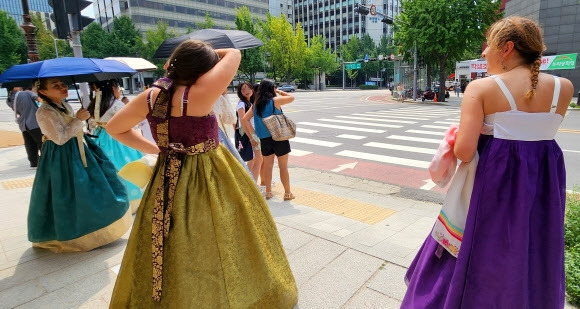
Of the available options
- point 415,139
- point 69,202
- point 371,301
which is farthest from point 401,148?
point 69,202

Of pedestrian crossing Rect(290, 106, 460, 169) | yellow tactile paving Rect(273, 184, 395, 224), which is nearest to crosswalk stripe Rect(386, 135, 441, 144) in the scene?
pedestrian crossing Rect(290, 106, 460, 169)

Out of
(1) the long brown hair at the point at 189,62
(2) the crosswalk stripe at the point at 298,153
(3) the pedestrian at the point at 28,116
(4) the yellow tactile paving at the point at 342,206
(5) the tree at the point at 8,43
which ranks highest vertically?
(5) the tree at the point at 8,43

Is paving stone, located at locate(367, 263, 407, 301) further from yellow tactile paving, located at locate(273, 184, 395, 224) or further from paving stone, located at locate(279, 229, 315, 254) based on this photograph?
yellow tactile paving, located at locate(273, 184, 395, 224)

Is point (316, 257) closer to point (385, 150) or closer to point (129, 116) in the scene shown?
point (129, 116)

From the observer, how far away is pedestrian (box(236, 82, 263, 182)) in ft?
17.0

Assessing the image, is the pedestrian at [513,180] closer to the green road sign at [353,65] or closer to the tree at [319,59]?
the tree at [319,59]

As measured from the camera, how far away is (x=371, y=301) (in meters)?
2.61

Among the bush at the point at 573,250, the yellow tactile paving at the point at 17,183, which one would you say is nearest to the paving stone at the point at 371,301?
the bush at the point at 573,250

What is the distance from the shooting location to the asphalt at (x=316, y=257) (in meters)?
2.74

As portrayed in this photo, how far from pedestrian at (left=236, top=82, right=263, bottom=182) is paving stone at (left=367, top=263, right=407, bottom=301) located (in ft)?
8.97

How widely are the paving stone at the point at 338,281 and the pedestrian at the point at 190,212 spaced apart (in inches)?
25.2

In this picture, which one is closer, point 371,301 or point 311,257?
point 371,301

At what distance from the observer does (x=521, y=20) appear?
1.76m

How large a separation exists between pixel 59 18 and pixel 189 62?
403cm
